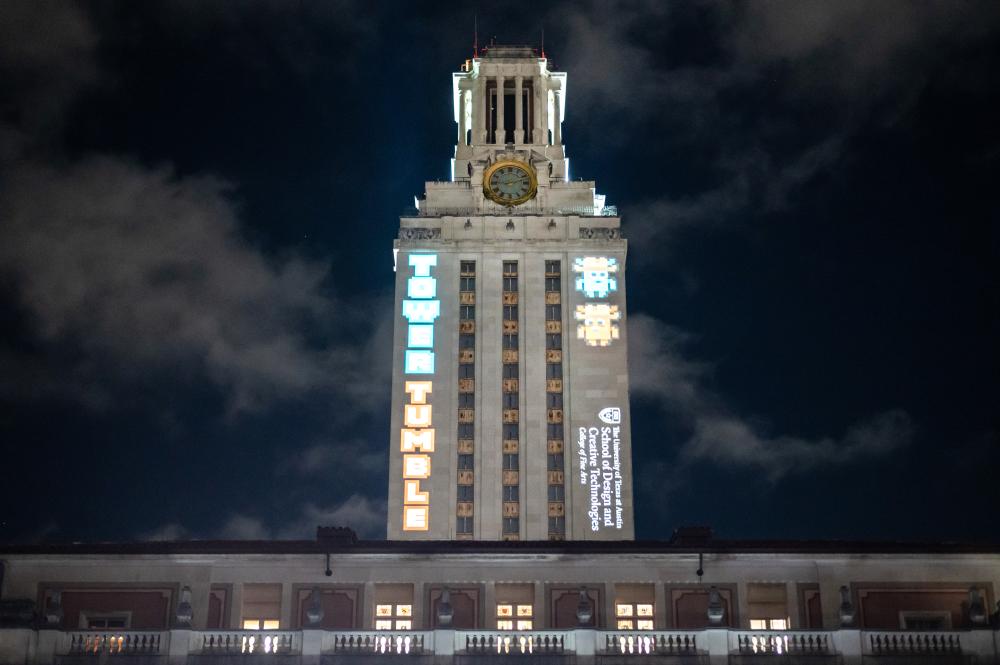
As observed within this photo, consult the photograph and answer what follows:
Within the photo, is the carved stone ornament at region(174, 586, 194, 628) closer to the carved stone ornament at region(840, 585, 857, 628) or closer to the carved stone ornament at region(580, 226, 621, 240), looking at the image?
the carved stone ornament at region(840, 585, 857, 628)

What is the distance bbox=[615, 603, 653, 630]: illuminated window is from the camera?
7412cm

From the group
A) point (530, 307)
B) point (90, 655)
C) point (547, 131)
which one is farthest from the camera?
point (547, 131)

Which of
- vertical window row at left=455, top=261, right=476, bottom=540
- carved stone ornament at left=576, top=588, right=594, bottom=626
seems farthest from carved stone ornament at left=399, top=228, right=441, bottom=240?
carved stone ornament at left=576, top=588, right=594, bottom=626

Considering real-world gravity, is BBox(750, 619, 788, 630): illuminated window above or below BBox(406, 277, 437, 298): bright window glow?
below

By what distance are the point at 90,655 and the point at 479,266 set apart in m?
93.9

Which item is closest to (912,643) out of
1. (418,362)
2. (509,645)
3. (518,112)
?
(509,645)

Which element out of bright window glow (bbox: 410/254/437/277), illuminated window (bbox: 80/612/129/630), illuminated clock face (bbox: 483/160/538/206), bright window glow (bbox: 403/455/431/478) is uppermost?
illuminated clock face (bbox: 483/160/538/206)

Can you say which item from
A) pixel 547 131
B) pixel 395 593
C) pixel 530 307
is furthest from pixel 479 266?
pixel 395 593

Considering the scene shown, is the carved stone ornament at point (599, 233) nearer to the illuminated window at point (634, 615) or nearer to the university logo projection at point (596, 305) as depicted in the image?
the university logo projection at point (596, 305)

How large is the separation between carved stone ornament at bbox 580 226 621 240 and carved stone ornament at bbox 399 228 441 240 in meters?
15.3

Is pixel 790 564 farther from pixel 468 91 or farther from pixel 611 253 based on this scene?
pixel 468 91

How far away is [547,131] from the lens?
176 meters

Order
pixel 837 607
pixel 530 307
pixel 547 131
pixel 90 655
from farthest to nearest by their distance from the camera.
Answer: pixel 547 131
pixel 530 307
pixel 837 607
pixel 90 655

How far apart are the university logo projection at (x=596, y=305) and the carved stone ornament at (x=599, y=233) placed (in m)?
2.83
